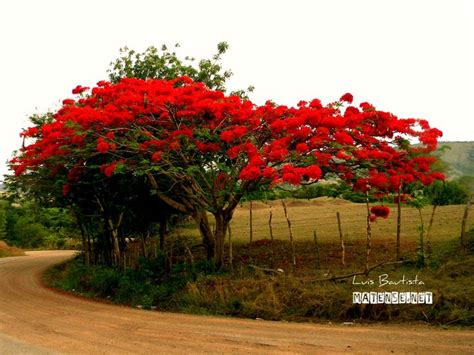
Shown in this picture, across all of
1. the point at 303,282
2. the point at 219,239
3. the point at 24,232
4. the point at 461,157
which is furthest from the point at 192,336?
the point at 461,157

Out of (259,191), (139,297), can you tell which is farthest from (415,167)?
(139,297)

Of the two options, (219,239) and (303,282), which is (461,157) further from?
(303,282)

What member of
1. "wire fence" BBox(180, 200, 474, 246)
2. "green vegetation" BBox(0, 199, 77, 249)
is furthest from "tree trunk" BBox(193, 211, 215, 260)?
"green vegetation" BBox(0, 199, 77, 249)

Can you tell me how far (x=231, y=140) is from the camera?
13836 mm

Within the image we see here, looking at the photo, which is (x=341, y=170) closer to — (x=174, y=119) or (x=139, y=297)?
(x=174, y=119)

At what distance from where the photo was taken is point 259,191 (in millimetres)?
15469

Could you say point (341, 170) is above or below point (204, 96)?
below

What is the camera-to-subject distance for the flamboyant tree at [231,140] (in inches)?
513

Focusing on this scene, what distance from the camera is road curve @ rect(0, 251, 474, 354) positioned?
841 centimetres

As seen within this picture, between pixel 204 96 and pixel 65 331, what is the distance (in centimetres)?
746

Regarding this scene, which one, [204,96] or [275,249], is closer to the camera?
[204,96]

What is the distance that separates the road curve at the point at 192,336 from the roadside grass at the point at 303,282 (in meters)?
0.70

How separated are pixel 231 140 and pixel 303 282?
14.5 ft
